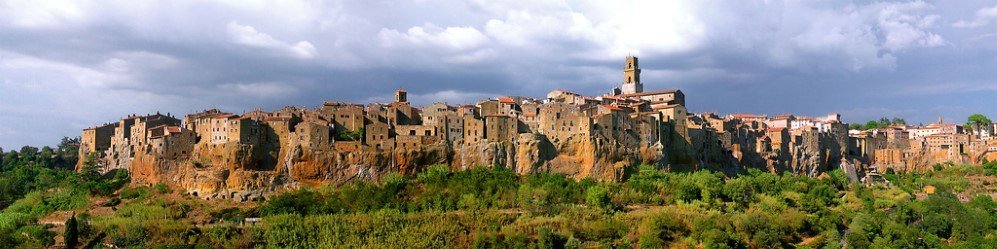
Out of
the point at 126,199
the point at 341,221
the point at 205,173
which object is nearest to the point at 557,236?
the point at 341,221

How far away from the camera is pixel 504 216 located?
173 feet

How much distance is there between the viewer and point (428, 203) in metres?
54.2

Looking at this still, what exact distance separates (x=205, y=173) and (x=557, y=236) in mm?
21538

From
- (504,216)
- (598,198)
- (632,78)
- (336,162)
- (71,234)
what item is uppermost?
(632,78)

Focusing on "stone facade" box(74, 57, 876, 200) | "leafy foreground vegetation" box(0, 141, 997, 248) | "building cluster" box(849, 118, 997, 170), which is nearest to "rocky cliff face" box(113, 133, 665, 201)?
"stone facade" box(74, 57, 876, 200)

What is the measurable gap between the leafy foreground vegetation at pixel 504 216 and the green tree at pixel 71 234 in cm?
51

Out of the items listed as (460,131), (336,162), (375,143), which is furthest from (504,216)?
(336,162)

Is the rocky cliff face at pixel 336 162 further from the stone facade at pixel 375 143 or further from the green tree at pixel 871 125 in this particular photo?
the green tree at pixel 871 125

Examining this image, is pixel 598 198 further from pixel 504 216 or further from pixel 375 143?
pixel 375 143

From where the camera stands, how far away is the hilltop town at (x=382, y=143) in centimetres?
5538

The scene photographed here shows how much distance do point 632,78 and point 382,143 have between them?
35.9 metres

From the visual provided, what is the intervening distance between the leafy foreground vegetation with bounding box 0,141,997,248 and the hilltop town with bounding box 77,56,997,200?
3.79 ft

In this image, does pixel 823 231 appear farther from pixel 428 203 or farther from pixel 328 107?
pixel 328 107

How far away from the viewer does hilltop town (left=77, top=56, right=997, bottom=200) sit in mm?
55375
